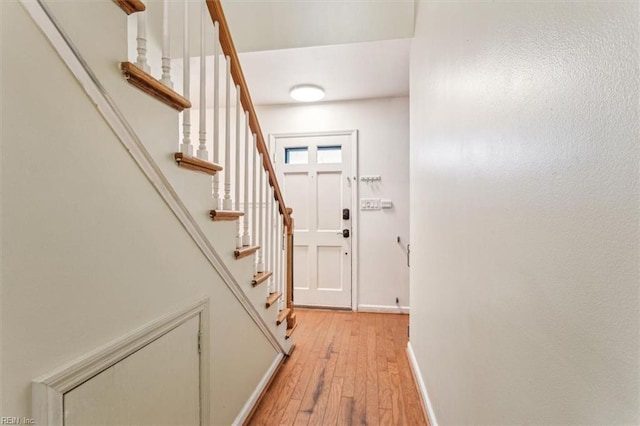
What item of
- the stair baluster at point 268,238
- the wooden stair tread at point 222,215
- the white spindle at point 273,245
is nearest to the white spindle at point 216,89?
the wooden stair tread at point 222,215

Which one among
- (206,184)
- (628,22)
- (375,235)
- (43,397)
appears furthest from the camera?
(375,235)

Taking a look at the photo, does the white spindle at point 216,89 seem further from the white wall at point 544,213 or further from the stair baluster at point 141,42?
the white wall at point 544,213

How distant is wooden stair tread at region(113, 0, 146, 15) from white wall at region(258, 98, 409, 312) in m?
2.63

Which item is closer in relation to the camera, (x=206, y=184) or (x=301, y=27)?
(x=206, y=184)

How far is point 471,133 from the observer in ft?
3.14

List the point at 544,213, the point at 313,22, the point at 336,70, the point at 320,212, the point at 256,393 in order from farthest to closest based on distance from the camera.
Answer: the point at 320,212, the point at 336,70, the point at 313,22, the point at 256,393, the point at 544,213

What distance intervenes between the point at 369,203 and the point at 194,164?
8.05ft

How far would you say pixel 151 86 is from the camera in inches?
34.9

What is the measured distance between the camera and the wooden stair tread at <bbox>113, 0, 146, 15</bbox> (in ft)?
2.68

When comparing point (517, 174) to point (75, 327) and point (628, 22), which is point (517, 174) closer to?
point (628, 22)

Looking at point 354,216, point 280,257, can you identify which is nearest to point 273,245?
point 280,257

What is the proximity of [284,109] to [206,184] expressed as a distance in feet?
8.34

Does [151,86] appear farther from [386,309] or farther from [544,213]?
[386,309]

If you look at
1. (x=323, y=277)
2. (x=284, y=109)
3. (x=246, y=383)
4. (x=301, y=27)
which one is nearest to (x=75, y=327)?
(x=246, y=383)
